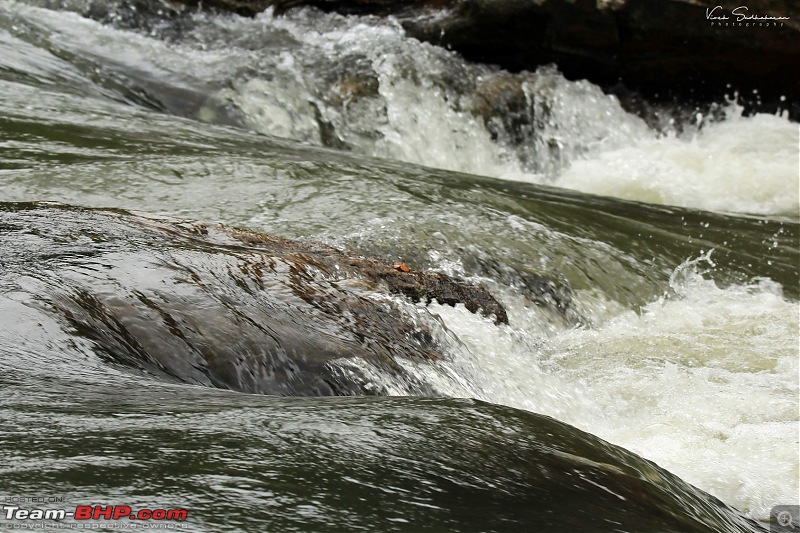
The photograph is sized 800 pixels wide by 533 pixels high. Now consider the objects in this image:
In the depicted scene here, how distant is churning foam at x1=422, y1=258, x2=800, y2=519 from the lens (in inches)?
138

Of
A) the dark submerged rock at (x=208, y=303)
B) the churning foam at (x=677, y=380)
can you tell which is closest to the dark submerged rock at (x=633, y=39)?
the churning foam at (x=677, y=380)

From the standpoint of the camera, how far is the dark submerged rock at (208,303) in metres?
2.69

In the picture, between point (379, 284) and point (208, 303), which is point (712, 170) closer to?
point (379, 284)

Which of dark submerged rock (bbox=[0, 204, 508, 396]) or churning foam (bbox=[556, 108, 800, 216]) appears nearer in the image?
dark submerged rock (bbox=[0, 204, 508, 396])

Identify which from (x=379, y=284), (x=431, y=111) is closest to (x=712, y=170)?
(x=431, y=111)

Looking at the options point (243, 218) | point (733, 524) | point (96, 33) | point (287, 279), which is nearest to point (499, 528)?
point (733, 524)

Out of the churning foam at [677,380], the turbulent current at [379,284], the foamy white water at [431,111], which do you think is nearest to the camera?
the turbulent current at [379,284]

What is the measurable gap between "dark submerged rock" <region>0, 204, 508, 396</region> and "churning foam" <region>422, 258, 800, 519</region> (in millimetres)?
502

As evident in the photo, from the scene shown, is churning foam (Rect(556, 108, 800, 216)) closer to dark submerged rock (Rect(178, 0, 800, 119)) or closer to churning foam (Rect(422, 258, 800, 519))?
dark submerged rock (Rect(178, 0, 800, 119))

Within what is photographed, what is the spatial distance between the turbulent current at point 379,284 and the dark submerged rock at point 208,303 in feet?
0.04

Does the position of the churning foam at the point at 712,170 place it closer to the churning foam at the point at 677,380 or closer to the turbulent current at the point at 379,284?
the turbulent current at the point at 379,284

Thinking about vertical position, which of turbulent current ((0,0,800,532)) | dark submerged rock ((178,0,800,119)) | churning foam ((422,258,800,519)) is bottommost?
churning foam ((422,258,800,519))

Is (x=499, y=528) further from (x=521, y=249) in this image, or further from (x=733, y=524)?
(x=521, y=249)

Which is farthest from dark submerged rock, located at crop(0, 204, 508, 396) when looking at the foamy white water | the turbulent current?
the foamy white water
